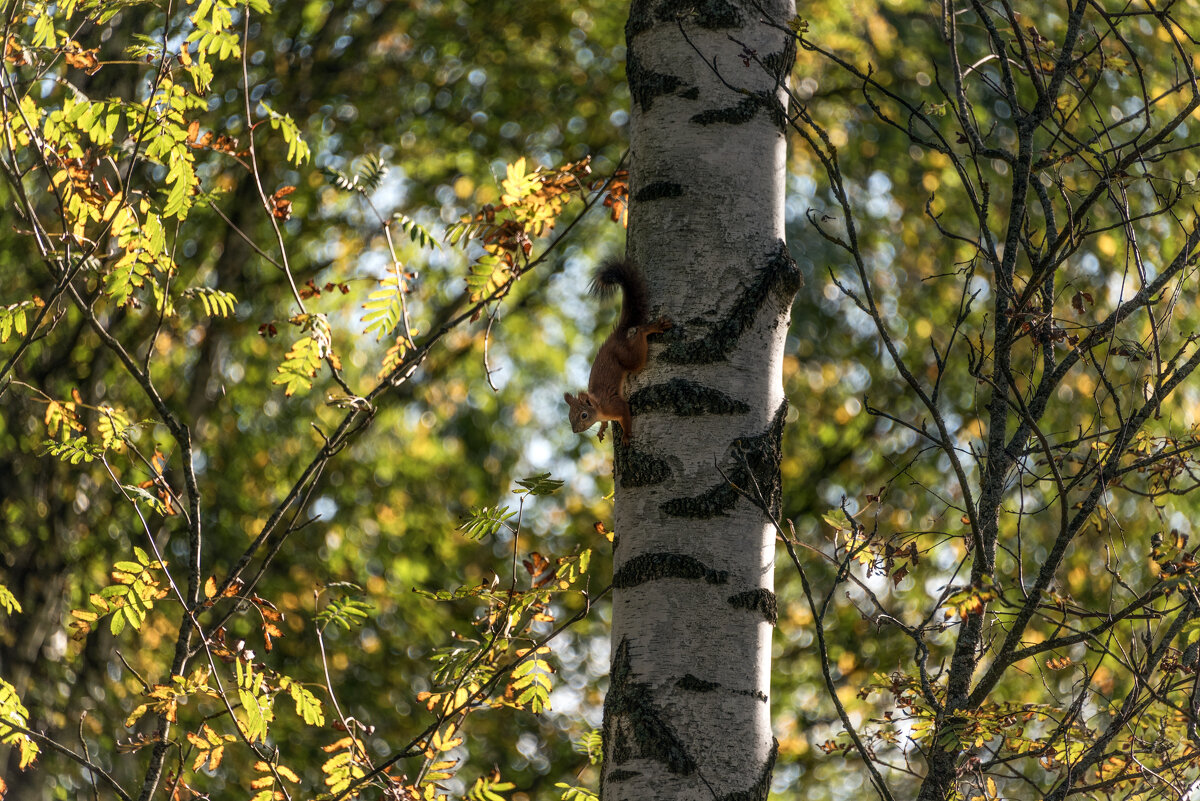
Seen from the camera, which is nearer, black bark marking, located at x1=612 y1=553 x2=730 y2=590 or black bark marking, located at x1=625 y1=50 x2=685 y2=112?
black bark marking, located at x1=612 y1=553 x2=730 y2=590

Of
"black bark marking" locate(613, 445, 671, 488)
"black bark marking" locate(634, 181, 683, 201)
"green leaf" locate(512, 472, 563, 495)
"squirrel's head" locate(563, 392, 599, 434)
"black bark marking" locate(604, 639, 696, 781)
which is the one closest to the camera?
"black bark marking" locate(604, 639, 696, 781)

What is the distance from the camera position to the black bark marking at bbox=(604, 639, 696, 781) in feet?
4.19

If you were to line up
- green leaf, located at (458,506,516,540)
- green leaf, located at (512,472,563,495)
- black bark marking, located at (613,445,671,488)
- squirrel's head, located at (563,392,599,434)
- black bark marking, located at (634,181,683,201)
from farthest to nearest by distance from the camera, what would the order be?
1. squirrel's head, located at (563,392,599,434)
2. green leaf, located at (458,506,516,540)
3. green leaf, located at (512,472,563,495)
4. black bark marking, located at (634,181,683,201)
5. black bark marking, located at (613,445,671,488)

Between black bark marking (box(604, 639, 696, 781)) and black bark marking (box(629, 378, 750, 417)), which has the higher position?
black bark marking (box(629, 378, 750, 417))

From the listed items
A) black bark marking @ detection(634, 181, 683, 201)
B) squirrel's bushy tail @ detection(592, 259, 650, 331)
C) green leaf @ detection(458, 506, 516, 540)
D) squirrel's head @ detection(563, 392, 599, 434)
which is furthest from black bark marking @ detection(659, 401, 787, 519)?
squirrel's head @ detection(563, 392, 599, 434)

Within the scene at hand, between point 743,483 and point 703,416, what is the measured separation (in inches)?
4.0

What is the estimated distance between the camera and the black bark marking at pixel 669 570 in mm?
1348

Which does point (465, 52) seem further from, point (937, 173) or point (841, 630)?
point (841, 630)

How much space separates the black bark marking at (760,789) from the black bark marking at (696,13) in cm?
102

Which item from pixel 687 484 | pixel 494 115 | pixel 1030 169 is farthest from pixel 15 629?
pixel 1030 169

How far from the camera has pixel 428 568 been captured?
589 cm

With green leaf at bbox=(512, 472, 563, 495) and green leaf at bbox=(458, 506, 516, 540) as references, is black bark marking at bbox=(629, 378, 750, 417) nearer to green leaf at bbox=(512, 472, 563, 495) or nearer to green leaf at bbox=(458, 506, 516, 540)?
green leaf at bbox=(512, 472, 563, 495)

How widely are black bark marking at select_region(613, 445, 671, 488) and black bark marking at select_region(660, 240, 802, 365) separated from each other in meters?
0.13

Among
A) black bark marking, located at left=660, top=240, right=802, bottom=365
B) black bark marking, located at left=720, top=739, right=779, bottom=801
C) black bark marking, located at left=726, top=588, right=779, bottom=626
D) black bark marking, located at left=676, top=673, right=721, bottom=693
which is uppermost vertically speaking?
black bark marking, located at left=660, top=240, right=802, bottom=365
